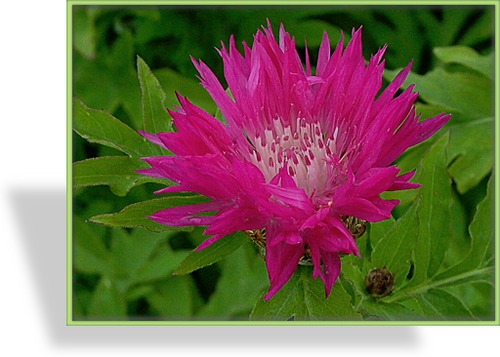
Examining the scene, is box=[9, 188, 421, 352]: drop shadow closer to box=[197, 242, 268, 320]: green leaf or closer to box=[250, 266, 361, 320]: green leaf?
box=[197, 242, 268, 320]: green leaf

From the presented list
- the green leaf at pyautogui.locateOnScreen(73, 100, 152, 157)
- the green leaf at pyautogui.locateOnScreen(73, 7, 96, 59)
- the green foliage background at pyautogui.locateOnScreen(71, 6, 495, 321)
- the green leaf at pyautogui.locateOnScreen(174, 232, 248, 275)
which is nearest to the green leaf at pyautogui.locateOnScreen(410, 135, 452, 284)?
the green foliage background at pyautogui.locateOnScreen(71, 6, 495, 321)

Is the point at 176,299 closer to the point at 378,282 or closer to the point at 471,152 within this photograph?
the point at 378,282

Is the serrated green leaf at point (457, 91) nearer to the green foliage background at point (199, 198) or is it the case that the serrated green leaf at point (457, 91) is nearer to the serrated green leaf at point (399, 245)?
the green foliage background at point (199, 198)

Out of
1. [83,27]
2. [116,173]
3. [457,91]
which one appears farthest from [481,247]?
[83,27]

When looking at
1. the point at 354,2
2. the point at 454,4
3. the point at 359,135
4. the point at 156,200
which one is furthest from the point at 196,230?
the point at 454,4

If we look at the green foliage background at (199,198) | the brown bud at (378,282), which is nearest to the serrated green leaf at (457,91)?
the green foliage background at (199,198)

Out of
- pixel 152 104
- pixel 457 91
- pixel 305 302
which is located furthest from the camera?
pixel 457 91
